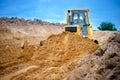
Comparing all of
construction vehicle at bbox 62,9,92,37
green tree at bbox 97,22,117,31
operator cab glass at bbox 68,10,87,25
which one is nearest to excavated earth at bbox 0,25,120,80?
construction vehicle at bbox 62,9,92,37

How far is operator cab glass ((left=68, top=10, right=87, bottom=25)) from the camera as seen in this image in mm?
15109

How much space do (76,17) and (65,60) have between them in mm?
5928

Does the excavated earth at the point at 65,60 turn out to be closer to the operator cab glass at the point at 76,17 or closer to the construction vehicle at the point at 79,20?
the construction vehicle at the point at 79,20

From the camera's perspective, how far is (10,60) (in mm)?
11672

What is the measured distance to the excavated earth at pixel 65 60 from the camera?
646 centimetres

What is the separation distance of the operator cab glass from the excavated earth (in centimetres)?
355

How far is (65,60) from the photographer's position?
392 inches

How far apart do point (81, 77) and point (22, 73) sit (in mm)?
3183

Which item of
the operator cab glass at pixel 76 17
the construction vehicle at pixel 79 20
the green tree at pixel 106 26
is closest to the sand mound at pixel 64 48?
the construction vehicle at pixel 79 20

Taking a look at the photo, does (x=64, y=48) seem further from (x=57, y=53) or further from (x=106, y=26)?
(x=106, y=26)

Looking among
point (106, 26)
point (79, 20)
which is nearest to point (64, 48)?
point (79, 20)

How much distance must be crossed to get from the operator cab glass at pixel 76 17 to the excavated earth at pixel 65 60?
11.6 feet

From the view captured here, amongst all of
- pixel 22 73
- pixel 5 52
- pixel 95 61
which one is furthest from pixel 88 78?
pixel 5 52

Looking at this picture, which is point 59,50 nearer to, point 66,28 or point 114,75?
point 66,28
